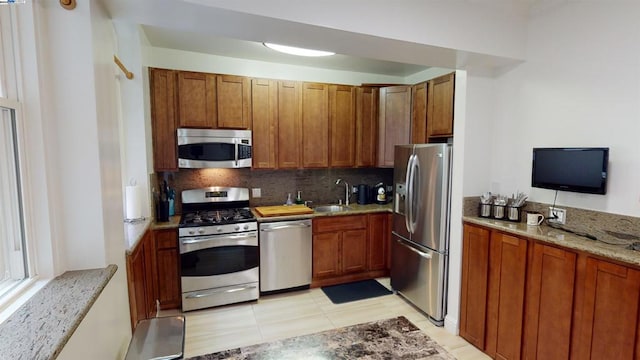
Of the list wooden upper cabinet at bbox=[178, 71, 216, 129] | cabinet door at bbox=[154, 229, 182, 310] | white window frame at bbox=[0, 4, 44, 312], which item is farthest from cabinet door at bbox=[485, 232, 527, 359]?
wooden upper cabinet at bbox=[178, 71, 216, 129]

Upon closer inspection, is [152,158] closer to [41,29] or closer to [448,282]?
[41,29]

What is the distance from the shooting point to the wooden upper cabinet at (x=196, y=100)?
3260 mm

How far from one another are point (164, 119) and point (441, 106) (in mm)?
2906

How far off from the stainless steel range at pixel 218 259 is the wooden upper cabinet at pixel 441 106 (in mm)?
2208

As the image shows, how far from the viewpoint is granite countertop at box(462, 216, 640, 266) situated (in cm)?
166

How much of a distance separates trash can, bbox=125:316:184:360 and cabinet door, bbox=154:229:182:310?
1.19 metres

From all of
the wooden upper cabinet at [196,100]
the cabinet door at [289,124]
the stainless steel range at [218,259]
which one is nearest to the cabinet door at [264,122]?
the cabinet door at [289,124]

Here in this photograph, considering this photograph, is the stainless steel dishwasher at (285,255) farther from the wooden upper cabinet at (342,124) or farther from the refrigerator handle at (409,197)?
the refrigerator handle at (409,197)

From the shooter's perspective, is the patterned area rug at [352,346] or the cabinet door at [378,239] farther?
the cabinet door at [378,239]

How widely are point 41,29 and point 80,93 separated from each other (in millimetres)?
285

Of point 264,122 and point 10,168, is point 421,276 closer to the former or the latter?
point 264,122

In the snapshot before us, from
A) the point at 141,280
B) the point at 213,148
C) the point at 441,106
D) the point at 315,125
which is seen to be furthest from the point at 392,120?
the point at 141,280

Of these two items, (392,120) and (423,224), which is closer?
(423,224)

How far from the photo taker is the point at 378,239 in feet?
12.8
